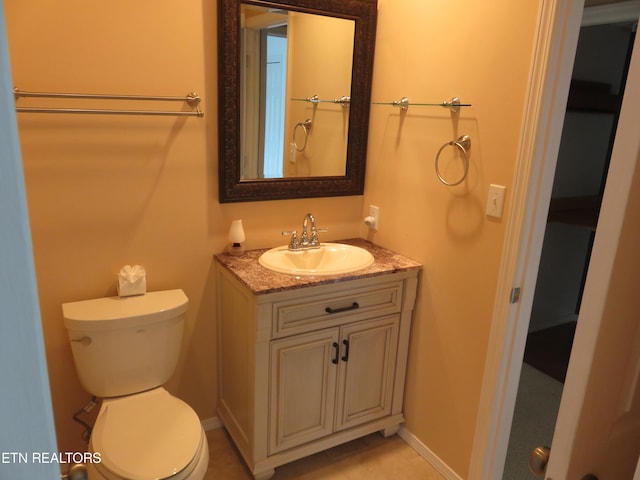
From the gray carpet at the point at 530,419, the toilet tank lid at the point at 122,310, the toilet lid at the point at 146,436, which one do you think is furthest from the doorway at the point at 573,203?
the toilet tank lid at the point at 122,310

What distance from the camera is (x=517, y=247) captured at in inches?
62.9

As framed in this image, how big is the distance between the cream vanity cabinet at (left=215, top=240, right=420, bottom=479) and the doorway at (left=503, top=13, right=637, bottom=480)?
96 centimetres

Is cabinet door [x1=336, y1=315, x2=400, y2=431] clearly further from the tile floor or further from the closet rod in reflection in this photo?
the closet rod in reflection

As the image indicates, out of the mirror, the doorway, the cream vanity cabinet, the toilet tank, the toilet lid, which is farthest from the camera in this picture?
the doorway

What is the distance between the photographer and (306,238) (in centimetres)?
220

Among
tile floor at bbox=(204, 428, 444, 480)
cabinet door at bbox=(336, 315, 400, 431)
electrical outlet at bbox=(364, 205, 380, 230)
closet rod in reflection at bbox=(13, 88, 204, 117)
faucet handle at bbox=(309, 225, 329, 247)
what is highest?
closet rod in reflection at bbox=(13, 88, 204, 117)

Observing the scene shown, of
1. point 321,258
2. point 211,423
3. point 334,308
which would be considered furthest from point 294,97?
point 211,423

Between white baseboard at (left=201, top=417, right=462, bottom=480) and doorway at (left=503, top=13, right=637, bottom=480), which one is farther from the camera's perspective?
doorway at (left=503, top=13, right=637, bottom=480)

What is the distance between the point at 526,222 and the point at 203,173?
1289mm

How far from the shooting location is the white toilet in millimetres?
1457

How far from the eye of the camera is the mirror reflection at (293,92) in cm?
197

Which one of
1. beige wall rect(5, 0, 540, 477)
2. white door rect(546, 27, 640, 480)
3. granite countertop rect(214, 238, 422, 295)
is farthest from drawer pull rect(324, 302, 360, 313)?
white door rect(546, 27, 640, 480)

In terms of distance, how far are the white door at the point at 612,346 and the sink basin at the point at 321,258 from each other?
1.27 meters

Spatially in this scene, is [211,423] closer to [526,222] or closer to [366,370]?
[366,370]
